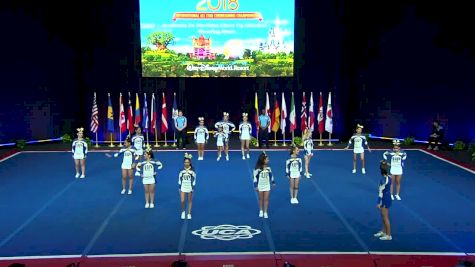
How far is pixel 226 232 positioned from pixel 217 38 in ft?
51.4

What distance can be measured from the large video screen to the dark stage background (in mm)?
1207

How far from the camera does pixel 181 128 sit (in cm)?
2442

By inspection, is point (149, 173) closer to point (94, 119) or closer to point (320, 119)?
point (94, 119)

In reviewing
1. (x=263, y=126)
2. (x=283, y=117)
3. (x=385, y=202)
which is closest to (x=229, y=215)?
(x=385, y=202)

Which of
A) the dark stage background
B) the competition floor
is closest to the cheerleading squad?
the competition floor

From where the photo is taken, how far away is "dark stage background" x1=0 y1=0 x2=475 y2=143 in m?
25.9

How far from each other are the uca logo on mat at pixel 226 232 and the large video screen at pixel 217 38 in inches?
586

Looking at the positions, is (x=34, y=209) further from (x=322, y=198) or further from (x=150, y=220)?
(x=322, y=198)

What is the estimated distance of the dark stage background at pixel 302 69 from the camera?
85.0ft

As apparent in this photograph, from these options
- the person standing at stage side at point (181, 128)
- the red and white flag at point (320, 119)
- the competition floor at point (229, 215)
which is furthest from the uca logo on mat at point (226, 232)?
the red and white flag at point (320, 119)

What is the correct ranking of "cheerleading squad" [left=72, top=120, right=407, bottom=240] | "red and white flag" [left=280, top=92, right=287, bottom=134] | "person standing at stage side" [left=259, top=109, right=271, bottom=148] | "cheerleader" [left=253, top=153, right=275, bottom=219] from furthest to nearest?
"red and white flag" [left=280, top=92, right=287, bottom=134] → "person standing at stage side" [left=259, top=109, right=271, bottom=148] → "cheerleader" [left=253, top=153, right=275, bottom=219] → "cheerleading squad" [left=72, top=120, right=407, bottom=240]

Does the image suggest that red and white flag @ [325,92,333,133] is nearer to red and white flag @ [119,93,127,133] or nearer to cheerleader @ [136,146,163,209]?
red and white flag @ [119,93,127,133]

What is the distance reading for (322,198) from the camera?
16.1 metres

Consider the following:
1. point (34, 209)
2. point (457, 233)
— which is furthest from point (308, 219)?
point (34, 209)
